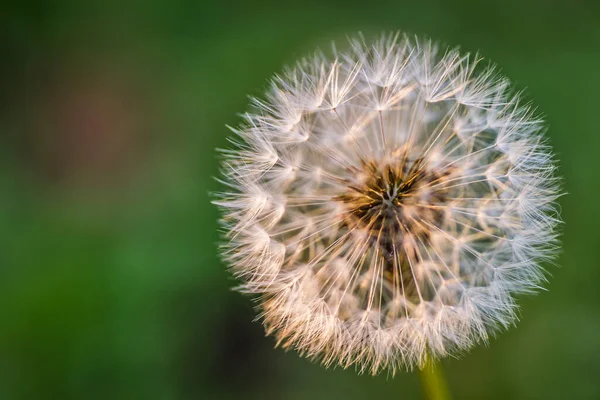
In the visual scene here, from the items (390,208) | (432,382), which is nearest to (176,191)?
(390,208)

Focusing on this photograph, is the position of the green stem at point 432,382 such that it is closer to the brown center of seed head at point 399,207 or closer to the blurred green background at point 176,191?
the brown center of seed head at point 399,207

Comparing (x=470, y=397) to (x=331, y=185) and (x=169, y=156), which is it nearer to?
(x=331, y=185)

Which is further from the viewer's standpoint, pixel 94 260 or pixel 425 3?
pixel 425 3

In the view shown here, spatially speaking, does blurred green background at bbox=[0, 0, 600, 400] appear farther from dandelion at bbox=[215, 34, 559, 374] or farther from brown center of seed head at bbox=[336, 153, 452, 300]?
brown center of seed head at bbox=[336, 153, 452, 300]

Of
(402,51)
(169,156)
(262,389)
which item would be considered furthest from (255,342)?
(402,51)

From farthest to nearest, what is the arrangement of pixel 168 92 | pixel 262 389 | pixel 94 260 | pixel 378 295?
pixel 168 92
pixel 94 260
pixel 262 389
pixel 378 295

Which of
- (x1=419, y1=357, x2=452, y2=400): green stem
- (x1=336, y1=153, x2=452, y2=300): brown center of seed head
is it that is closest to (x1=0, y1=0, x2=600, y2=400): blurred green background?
(x1=419, y1=357, x2=452, y2=400): green stem
